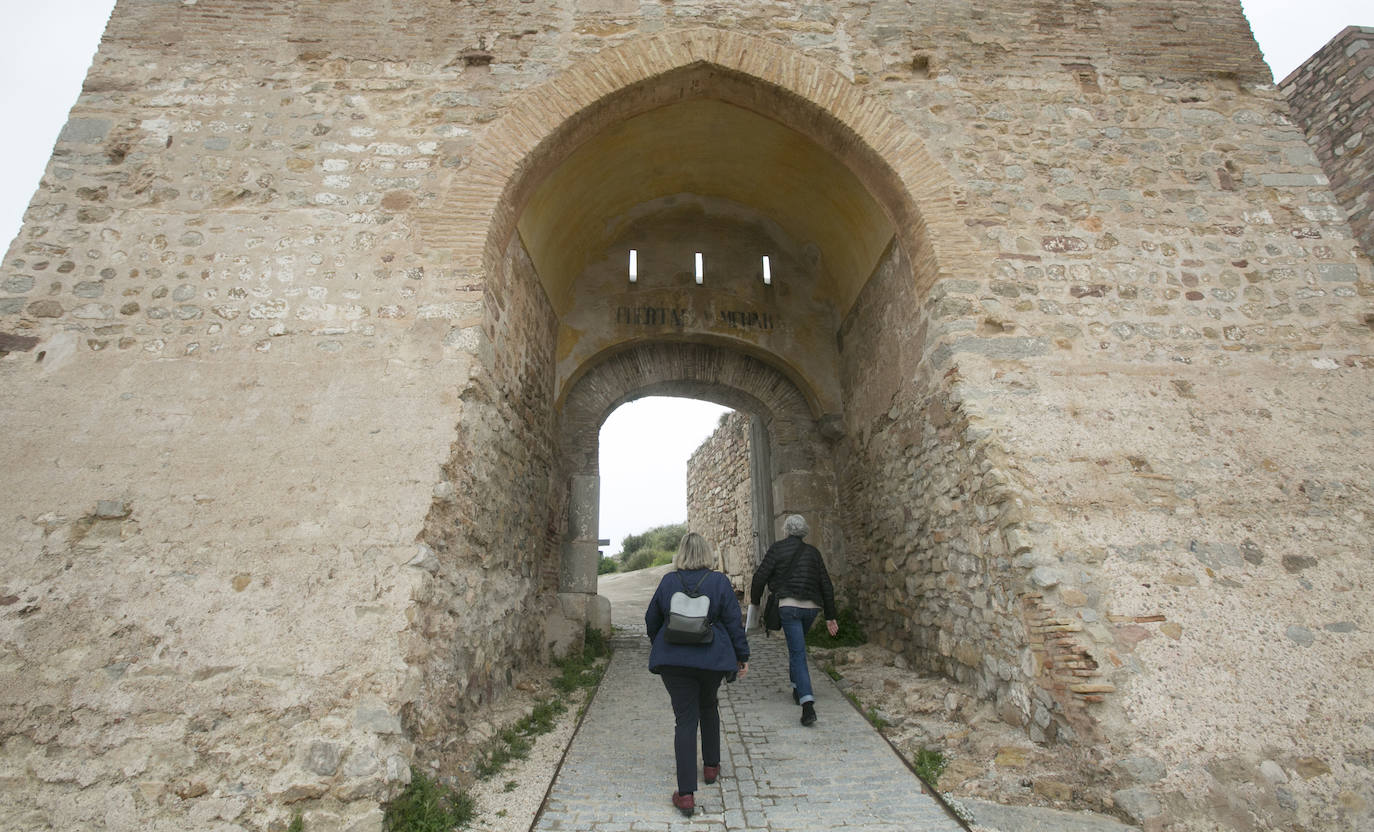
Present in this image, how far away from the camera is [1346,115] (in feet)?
25.3

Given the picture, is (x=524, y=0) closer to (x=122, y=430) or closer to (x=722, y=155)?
(x=722, y=155)

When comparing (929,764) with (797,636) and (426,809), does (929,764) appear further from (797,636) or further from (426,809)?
(426,809)

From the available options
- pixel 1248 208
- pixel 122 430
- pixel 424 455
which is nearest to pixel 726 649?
pixel 424 455

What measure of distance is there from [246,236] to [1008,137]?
525 cm

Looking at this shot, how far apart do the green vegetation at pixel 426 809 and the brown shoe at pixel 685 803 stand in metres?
0.92

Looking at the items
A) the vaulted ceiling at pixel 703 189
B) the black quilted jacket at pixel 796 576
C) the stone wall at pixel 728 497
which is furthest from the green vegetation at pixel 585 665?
the vaulted ceiling at pixel 703 189

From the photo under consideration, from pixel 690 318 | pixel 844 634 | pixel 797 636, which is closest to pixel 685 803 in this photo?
pixel 797 636

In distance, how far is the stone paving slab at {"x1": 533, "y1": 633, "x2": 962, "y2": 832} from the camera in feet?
9.82

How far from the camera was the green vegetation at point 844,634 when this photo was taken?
6.09m

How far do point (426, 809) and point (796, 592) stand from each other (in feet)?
8.10

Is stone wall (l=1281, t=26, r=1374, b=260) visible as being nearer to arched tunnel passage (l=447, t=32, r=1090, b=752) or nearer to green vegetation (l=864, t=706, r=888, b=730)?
arched tunnel passage (l=447, t=32, r=1090, b=752)

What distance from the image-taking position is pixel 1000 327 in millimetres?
4398

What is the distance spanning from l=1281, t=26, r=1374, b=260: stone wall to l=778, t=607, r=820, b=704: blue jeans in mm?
7658

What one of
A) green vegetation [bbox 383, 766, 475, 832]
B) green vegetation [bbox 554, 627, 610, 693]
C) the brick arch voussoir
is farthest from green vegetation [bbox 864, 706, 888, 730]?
the brick arch voussoir
